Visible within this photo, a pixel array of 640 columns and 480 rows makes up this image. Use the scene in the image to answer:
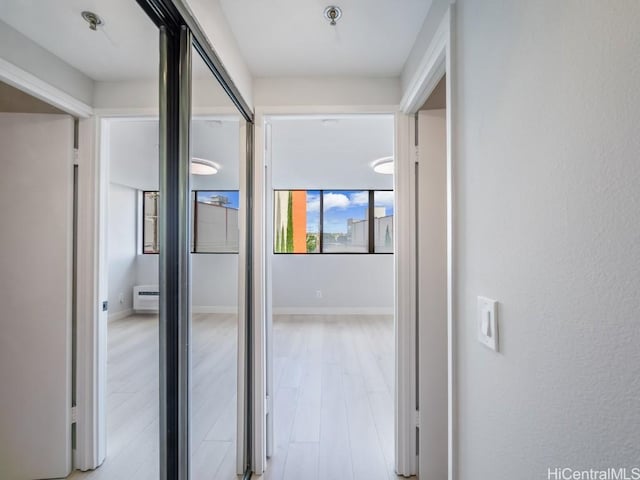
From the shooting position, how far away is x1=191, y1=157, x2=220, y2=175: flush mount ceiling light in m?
1.18

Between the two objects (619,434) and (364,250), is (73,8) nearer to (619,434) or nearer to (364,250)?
(619,434)

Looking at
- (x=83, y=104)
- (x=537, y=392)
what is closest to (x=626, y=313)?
(x=537, y=392)

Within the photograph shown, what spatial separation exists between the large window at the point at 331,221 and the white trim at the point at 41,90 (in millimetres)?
5379

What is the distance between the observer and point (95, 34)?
2.34 ft

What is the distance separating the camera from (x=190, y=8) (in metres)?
1.03

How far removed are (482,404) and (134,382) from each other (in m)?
0.99

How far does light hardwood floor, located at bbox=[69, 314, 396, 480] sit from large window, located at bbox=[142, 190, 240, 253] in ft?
0.89

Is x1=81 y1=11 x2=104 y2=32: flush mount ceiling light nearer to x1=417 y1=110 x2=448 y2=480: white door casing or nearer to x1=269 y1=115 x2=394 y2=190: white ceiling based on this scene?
x1=269 y1=115 x2=394 y2=190: white ceiling

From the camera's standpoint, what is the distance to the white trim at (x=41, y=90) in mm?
482

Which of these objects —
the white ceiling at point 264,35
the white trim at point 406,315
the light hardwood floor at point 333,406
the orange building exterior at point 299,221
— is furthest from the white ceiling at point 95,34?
the orange building exterior at point 299,221

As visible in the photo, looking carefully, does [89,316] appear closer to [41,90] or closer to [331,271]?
[41,90]

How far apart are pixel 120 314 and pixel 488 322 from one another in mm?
982

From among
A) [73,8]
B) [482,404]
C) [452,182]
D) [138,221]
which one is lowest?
[482,404]

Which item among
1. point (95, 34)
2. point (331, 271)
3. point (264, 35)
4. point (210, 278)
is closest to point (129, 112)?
point (95, 34)
